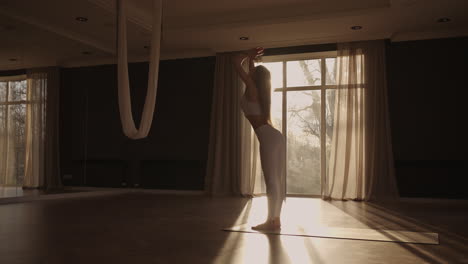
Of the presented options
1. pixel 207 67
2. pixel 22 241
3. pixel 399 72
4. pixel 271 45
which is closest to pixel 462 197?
pixel 399 72

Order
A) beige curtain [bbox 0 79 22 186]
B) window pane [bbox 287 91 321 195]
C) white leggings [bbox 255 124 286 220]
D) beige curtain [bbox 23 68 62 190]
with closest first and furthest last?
white leggings [bbox 255 124 286 220], beige curtain [bbox 0 79 22 186], beige curtain [bbox 23 68 62 190], window pane [bbox 287 91 321 195]

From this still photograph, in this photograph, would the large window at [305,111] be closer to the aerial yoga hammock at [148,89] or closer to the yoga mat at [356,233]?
the yoga mat at [356,233]

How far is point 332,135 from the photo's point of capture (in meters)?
7.35

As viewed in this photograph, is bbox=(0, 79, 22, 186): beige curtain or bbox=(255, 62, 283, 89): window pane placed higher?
bbox=(255, 62, 283, 89): window pane

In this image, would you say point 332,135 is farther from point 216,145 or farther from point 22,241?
point 22,241

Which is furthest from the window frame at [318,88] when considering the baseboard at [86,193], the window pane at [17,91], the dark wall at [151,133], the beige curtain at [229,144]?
the window pane at [17,91]

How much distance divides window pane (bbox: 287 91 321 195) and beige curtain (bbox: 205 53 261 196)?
0.70 metres

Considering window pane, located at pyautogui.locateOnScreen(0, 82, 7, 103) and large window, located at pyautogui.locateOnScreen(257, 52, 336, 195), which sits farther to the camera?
large window, located at pyautogui.locateOnScreen(257, 52, 336, 195)

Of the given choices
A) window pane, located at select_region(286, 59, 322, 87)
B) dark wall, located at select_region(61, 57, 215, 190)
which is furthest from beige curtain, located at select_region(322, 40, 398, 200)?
dark wall, located at select_region(61, 57, 215, 190)

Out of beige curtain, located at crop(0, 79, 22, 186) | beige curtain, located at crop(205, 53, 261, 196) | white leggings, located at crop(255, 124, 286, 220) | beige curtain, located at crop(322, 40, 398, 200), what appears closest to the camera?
white leggings, located at crop(255, 124, 286, 220)

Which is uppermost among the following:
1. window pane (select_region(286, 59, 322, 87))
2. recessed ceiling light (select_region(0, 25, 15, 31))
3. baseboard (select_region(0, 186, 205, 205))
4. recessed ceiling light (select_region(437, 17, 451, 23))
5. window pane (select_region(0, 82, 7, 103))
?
recessed ceiling light (select_region(437, 17, 451, 23))

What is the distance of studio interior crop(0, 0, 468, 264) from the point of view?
13.1ft

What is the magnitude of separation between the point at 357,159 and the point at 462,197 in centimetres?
162

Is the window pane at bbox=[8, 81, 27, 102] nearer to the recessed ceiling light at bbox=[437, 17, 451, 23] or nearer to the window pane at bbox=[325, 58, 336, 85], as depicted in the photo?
the window pane at bbox=[325, 58, 336, 85]
